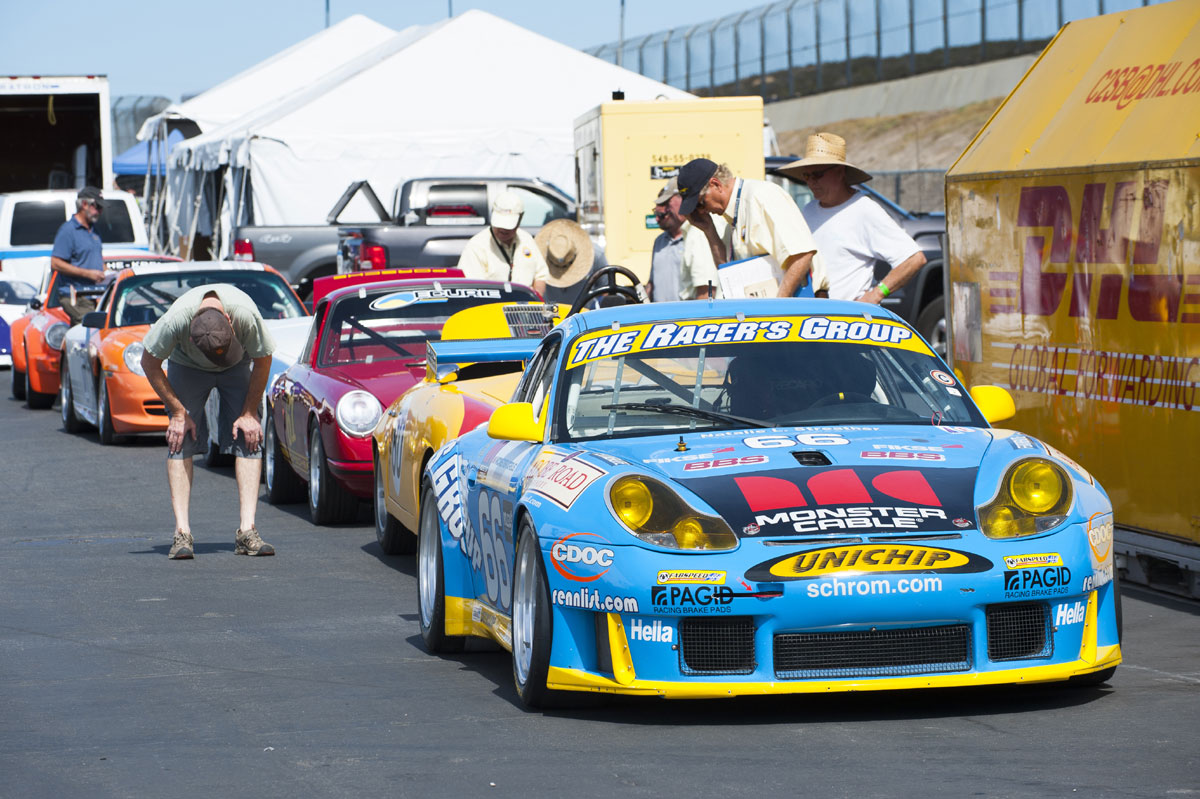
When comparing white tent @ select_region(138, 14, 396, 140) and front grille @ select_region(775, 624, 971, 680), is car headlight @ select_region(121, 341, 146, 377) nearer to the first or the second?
front grille @ select_region(775, 624, 971, 680)

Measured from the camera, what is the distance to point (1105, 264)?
8758mm

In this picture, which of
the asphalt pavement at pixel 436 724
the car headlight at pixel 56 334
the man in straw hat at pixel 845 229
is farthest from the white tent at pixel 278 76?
the asphalt pavement at pixel 436 724

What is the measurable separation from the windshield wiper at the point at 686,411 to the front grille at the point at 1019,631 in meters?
1.10

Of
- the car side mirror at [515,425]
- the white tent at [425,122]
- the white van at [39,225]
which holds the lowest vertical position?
the car side mirror at [515,425]

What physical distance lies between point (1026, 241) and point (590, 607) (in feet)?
15.6

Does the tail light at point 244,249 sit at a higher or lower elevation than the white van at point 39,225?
lower

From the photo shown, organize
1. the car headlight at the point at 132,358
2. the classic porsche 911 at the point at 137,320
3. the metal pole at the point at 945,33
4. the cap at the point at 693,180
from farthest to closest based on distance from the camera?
1. the metal pole at the point at 945,33
2. the classic porsche 911 at the point at 137,320
3. the car headlight at the point at 132,358
4. the cap at the point at 693,180

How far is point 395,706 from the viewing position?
20.1 ft

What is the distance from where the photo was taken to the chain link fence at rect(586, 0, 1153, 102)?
45.5 meters

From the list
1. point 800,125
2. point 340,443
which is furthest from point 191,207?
point 800,125

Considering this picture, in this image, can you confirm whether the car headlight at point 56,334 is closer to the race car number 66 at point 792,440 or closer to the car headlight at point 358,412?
the car headlight at point 358,412

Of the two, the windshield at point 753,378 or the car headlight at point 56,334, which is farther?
the car headlight at point 56,334

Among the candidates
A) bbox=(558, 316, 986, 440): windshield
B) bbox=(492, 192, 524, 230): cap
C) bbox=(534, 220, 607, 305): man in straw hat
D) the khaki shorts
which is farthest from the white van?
bbox=(558, 316, 986, 440): windshield

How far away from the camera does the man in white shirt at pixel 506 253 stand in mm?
13914
